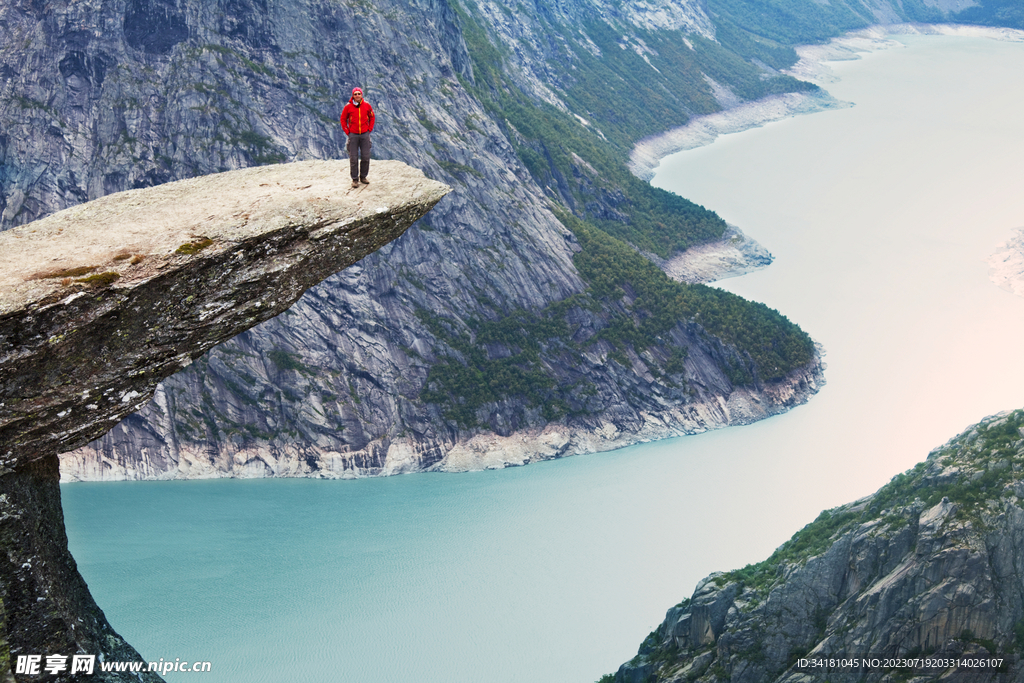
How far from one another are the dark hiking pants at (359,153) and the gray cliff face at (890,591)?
1151 inches

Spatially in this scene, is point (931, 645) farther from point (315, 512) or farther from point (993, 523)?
point (315, 512)

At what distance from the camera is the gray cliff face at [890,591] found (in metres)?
36.7

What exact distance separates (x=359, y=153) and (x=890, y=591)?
30.0 metres

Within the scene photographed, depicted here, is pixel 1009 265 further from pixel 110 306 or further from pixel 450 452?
pixel 110 306

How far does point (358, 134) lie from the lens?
101 feet

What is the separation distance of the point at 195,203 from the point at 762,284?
4498 inches

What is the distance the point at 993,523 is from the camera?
3775 centimetres

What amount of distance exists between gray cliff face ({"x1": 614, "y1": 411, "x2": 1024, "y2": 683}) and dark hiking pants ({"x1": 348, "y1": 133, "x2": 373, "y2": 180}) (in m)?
29.2

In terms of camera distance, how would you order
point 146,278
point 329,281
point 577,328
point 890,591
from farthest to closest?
1. point 577,328
2. point 329,281
3. point 890,591
4. point 146,278

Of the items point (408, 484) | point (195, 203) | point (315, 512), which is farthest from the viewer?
point (408, 484)

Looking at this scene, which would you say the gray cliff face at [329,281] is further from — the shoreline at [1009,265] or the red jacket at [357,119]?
the red jacket at [357,119]

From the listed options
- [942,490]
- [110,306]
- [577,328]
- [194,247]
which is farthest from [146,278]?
[577,328]

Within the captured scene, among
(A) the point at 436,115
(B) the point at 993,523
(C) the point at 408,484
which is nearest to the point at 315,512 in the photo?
(C) the point at 408,484

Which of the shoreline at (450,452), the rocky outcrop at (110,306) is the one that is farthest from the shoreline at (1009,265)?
the rocky outcrop at (110,306)
